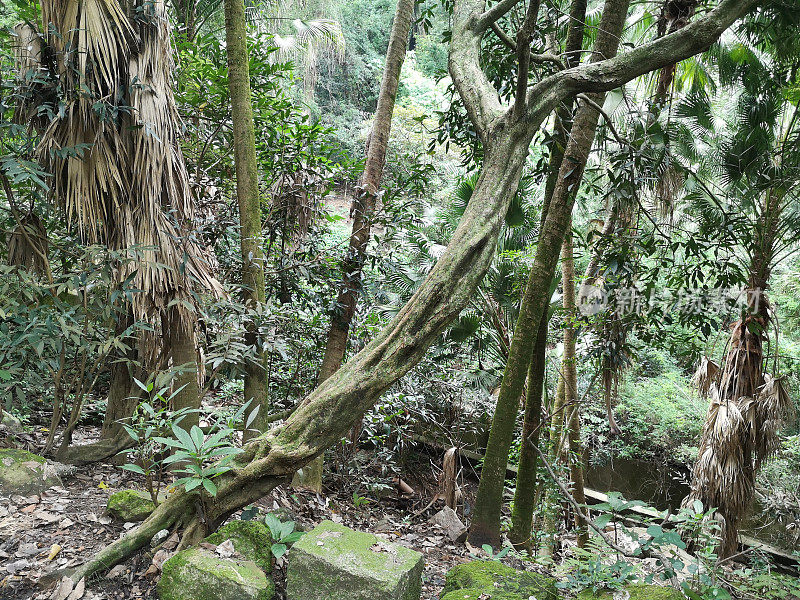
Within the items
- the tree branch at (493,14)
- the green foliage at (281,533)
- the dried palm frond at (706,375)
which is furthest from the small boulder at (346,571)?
the dried palm frond at (706,375)

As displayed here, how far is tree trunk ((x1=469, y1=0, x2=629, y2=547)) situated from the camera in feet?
10.7

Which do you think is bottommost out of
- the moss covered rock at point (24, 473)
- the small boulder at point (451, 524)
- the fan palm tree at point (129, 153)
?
the small boulder at point (451, 524)

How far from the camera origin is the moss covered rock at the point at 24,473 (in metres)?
2.83

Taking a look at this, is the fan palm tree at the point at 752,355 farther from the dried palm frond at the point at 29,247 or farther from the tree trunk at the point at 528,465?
the dried palm frond at the point at 29,247

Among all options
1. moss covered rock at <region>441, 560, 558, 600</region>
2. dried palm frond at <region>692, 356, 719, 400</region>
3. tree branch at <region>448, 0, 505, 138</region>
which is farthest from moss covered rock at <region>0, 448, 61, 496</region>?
dried palm frond at <region>692, 356, 719, 400</region>

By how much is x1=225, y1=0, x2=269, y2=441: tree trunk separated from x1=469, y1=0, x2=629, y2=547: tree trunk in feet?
4.87

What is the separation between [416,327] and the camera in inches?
93.1

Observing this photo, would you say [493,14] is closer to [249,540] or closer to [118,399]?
[249,540]

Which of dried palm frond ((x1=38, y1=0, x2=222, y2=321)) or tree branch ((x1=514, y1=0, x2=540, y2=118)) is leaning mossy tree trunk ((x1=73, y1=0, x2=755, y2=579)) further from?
dried palm frond ((x1=38, y1=0, x2=222, y2=321))

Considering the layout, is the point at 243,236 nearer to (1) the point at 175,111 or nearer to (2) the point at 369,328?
(1) the point at 175,111

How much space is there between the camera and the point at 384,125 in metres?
4.16

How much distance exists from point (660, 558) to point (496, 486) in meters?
1.06

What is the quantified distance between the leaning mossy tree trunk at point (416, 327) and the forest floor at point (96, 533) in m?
0.12

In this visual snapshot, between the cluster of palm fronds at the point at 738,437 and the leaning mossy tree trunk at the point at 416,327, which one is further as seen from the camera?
the cluster of palm fronds at the point at 738,437
